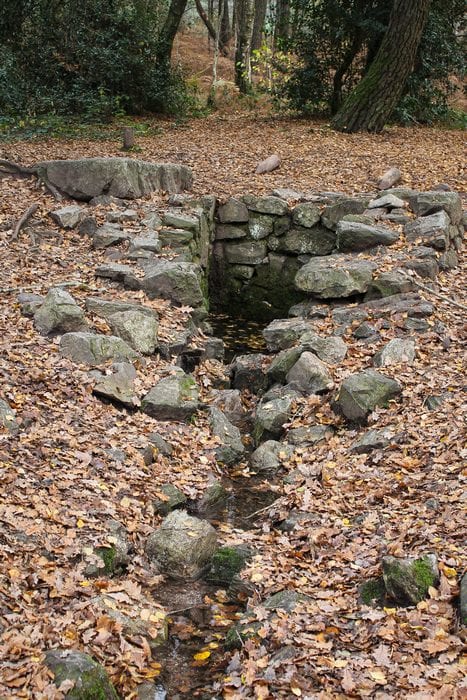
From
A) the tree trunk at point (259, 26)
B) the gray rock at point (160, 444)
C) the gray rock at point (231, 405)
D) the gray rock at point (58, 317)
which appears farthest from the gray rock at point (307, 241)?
the tree trunk at point (259, 26)

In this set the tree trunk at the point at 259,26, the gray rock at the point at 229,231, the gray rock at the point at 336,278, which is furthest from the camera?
the tree trunk at the point at 259,26

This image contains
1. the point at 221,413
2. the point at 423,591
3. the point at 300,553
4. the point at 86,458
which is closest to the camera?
the point at 423,591

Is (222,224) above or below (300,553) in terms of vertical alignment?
above

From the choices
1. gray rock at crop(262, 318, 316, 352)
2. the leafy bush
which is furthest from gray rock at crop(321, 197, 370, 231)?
the leafy bush

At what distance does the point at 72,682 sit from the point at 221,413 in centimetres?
489

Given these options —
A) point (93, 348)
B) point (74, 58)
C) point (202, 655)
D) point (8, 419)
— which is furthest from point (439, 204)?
point (74, 58)

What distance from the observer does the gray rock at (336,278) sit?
1079cm

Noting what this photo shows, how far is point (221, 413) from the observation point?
893 cm

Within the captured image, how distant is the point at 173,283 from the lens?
408 inches

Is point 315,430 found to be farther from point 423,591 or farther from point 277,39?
point 277,39

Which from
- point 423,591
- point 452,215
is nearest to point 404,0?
point 452,215

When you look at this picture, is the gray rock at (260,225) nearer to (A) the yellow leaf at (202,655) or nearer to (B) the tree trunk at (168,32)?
(B) the tree trunk at (168,32)

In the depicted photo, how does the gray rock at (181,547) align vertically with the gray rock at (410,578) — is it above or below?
below

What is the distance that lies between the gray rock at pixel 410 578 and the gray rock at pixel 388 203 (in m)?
8.29
